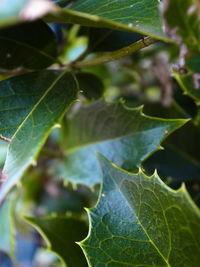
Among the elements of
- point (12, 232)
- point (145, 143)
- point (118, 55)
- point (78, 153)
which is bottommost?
point (12, 232)

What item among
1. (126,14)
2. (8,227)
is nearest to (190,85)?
(126,14)

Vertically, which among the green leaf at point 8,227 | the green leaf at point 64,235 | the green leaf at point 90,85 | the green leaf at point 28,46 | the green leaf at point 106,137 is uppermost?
the green leaf at point 28,46

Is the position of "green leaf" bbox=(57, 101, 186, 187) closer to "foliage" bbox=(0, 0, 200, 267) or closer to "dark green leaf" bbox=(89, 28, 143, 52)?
"foliage" bbox=(0, 0, 200, 267)

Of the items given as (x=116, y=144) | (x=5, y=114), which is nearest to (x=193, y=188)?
(x=116, y=144)

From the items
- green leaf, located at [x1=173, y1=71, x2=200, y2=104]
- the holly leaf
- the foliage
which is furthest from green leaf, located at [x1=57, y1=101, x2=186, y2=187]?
the holly leaf

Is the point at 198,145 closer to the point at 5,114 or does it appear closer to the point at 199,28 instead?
the point at 199,28

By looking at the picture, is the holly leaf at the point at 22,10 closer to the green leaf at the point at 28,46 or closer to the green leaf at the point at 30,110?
the green leaf at the point at 30,110

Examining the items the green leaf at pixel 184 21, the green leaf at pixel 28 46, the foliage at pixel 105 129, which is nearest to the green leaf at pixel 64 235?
the foliage at pixel 105 129
